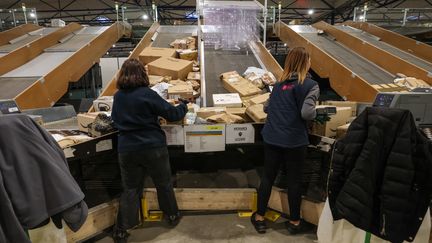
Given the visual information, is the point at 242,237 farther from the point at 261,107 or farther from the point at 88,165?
the point at 88,165

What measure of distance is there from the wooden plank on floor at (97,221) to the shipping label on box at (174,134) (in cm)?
70

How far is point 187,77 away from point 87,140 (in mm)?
2257

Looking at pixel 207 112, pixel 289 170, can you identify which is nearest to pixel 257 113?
pixel 207 112

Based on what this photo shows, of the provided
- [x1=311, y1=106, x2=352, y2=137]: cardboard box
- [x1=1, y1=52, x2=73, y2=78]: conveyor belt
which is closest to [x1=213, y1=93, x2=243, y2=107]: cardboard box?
[x1=311, y1=106, x2=352, y2=137]: cardboard box

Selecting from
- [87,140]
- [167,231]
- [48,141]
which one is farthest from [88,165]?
[48,141]

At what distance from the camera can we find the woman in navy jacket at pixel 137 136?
2.10m

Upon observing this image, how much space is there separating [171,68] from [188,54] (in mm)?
1034

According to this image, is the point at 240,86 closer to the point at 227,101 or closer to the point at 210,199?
the point at 227,101

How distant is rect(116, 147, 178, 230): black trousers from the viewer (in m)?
2.20

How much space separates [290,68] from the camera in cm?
216

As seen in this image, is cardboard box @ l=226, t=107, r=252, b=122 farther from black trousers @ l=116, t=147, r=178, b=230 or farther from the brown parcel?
the brown parcel

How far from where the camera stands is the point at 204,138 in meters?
2.50

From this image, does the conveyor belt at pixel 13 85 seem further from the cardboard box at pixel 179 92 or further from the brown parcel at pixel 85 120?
the cardboard box at pixel 179 92

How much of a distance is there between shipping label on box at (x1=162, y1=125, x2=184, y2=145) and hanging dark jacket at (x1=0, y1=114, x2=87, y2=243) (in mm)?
1159
